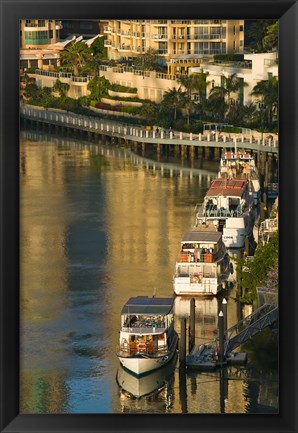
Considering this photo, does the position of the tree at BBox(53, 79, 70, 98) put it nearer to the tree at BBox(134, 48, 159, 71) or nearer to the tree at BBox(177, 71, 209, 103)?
the tree at BBox(134, 48, 159, 71)

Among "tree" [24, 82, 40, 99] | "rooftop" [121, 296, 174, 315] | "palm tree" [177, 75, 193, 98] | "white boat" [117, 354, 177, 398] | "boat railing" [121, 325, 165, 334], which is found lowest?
"white boat" [117, 354, 177, 398]

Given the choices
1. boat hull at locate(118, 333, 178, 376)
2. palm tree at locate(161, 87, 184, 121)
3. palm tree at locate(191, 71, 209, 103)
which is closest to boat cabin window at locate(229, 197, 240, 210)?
boat hull at locate(118, 333, 178, 376)

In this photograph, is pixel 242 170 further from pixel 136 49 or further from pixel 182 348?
pixel 136 49

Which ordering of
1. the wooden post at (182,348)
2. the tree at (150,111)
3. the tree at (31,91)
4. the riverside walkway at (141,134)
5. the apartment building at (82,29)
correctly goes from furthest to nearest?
1. the apartment building at (82,29)
2. the tree at (31,91)
3. the tree at (150,111)
4. the riverside walkway at (141,134)
5. the wooden post at (182,348)

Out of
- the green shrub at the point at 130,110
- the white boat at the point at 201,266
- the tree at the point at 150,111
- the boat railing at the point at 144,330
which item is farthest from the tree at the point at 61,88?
the boat railing at the point at 144,330

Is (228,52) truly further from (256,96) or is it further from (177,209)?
(177,209)

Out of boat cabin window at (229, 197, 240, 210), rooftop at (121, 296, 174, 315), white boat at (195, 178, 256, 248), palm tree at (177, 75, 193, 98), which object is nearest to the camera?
rooftop at (121, 296, 174, 315)

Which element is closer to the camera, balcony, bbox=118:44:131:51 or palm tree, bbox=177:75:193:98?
palm tree, bbox=177:75:193:98

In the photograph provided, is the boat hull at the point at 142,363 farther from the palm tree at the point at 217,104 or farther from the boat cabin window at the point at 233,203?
the palm tree at the point at 217,104
